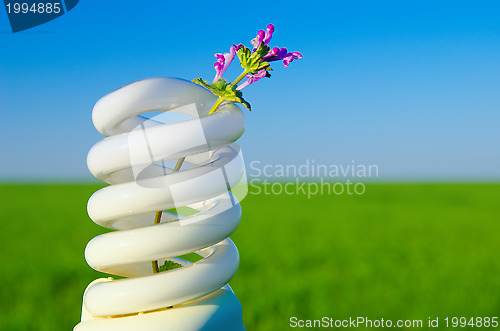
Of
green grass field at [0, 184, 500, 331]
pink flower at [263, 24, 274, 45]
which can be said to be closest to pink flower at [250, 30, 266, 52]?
pink flower at [263, 24, 274, 45]

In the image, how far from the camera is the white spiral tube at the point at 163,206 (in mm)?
865

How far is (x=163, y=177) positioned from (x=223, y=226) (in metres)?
0.17

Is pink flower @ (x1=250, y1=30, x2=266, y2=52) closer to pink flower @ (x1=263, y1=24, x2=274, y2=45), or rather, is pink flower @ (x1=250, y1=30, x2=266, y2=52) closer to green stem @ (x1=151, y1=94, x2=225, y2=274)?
pink flower @ (x1=263, y1=24, x2=274, y2=45)

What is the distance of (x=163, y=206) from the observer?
2.88ft

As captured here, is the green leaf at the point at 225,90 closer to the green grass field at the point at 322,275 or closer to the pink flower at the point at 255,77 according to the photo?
the pink flower at the point at 255,77

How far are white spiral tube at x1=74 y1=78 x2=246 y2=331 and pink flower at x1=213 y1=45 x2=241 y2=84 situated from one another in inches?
1.9

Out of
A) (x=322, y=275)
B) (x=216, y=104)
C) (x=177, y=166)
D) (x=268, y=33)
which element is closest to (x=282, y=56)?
(x=268, y=33)

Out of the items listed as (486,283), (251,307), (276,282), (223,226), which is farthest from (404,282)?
(223,226)

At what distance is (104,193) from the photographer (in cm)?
93

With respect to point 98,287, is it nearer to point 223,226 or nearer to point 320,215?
point 223,226

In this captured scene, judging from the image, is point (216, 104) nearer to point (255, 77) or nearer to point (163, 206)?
point (255, 77)

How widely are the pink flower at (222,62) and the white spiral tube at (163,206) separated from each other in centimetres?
5

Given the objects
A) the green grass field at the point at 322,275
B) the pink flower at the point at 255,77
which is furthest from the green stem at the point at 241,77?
the green grass field at the point at 322,275

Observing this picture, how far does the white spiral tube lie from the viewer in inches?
34.1
